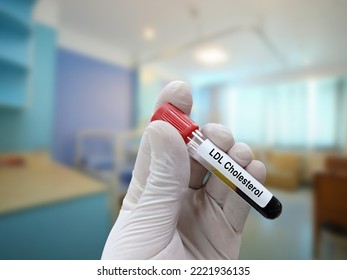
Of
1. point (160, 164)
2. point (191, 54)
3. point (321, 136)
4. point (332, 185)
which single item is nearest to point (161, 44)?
point (191, 54)

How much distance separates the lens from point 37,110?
0.63m

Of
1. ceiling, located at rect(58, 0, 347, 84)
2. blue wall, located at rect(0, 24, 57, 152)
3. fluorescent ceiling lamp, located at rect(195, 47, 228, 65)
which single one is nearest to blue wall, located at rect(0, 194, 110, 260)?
blue wall, located at rect(0, 24, 57, 152)

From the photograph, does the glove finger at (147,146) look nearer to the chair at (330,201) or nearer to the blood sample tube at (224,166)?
the blood sample tube at (224,166)

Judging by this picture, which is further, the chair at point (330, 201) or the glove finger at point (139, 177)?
the chair at point (330, 201)

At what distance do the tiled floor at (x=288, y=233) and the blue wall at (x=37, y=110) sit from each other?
738mm

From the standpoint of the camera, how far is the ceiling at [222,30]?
0.58 meters

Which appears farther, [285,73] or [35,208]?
[285,73]

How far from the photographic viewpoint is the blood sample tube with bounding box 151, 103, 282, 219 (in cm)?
18

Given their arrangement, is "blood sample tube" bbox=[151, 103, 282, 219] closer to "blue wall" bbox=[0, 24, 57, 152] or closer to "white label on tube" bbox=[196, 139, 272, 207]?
"white label on tube" bbox=[196, 139, 272, 207]

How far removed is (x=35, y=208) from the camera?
34 cm

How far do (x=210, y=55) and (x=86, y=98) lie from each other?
75cm

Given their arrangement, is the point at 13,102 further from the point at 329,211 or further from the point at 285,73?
the point at 329,211

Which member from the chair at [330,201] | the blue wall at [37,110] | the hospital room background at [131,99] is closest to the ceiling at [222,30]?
the hospital room background at [131,99]
